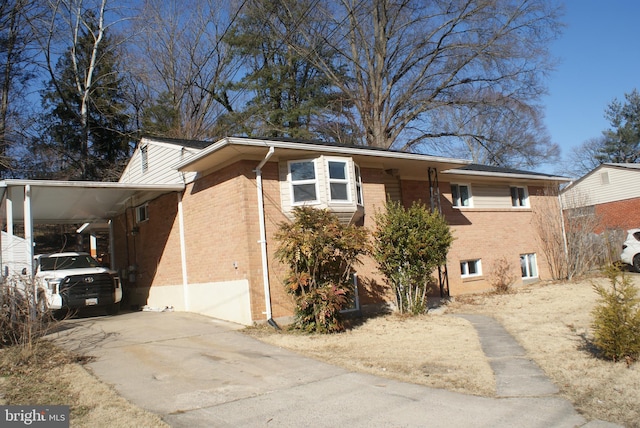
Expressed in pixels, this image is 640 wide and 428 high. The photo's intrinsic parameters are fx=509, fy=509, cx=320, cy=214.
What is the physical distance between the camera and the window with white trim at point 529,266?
1919cm

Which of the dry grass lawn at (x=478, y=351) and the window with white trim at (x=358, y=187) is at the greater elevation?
the window with white trim at (x=358, y=187)

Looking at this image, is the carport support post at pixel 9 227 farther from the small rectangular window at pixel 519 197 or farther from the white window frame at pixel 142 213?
the small rectangular window at pixel 519 197

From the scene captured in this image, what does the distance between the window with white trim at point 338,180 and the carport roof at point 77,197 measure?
4.41m

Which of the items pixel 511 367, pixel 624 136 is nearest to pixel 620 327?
pixel 511 367

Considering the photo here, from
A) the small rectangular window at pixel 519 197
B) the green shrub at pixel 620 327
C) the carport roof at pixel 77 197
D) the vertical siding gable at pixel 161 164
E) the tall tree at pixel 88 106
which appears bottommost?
the green shrub at pixel 620 327

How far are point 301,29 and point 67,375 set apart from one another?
23.6 meters

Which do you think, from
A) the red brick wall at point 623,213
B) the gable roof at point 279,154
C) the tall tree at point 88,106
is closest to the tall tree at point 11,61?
the tall tree at point 88,106

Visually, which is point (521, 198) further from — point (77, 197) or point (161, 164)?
point (77, 197)

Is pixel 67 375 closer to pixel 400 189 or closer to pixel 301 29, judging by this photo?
pixel 400 189

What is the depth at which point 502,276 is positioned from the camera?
17797 millimetres

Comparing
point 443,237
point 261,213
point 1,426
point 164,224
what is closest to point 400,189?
point 443,237

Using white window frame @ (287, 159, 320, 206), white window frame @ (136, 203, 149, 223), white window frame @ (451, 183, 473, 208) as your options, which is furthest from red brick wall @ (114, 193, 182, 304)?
white window frame @ (451, 183, 473, 208)

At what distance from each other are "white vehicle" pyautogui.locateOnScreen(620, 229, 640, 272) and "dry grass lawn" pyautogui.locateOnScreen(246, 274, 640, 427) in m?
8.89

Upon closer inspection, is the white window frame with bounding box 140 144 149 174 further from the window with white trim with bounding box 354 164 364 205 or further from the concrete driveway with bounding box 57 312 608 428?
the concrete driveway with bounding box 57 312 608 428
